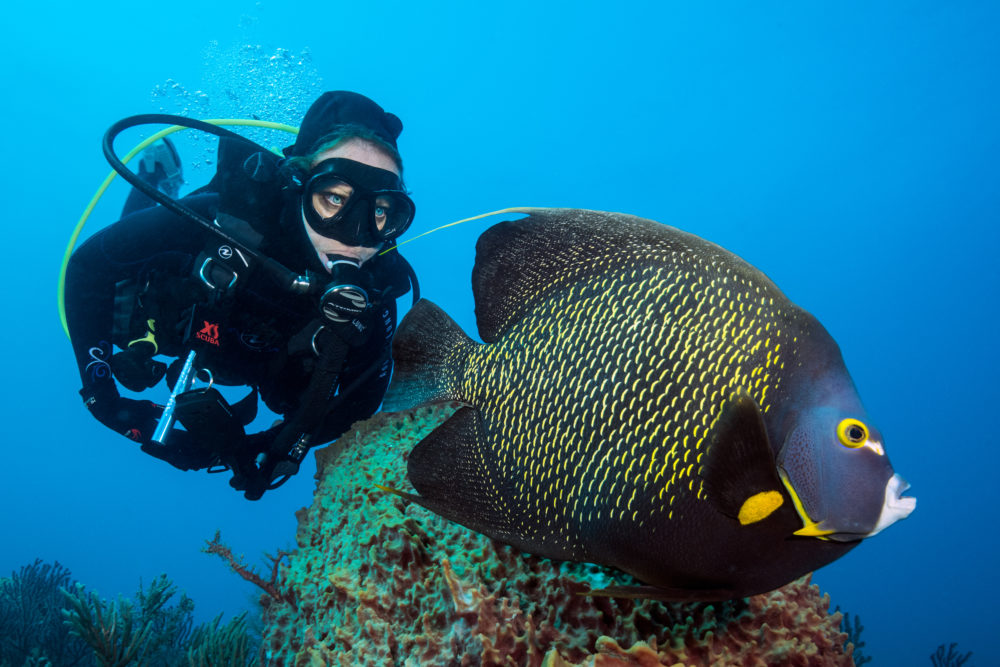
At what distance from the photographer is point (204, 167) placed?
59.5ft

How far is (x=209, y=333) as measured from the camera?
3484mm

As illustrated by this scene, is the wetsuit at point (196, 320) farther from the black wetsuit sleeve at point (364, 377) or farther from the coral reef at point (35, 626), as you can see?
the coral reef at point (35, 626)

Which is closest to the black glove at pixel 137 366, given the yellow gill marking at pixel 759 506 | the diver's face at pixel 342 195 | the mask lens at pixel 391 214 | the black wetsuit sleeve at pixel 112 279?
the black wetsuit sleeve at pixel 112 279

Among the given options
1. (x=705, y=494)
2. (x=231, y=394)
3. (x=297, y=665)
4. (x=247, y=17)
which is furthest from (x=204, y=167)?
(x=247, y=17)

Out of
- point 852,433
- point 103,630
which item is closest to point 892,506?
point 852,433

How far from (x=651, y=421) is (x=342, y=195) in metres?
3.12

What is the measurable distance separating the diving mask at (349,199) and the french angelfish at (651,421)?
7.81 feet

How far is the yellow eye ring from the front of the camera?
90 centimetres

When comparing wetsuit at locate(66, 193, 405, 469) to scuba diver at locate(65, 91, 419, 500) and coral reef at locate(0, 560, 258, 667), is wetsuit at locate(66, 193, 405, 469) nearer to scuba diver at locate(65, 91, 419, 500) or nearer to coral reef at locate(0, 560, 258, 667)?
scuba diver at locate(65, 91, 419, 500)

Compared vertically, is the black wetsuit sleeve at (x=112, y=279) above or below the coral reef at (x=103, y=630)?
above

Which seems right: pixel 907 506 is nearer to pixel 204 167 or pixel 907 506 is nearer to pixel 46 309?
pixel 204 167

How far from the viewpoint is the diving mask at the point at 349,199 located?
3467 millimetres

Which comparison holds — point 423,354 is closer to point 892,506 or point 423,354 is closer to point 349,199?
point 892,506

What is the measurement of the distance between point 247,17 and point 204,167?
200 ft
